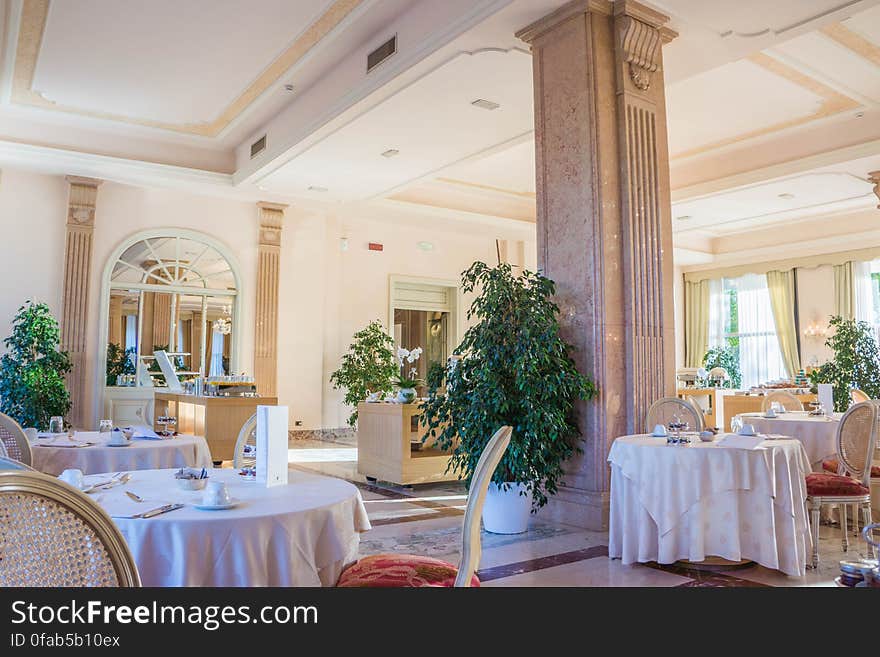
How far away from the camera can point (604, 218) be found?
5.10 m

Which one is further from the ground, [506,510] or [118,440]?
[118,440]

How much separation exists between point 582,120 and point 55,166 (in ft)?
25.2

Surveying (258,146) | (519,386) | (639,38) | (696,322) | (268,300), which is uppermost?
(258,146)

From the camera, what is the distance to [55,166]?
9.55 metres

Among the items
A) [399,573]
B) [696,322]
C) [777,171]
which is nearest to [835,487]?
[399,573]

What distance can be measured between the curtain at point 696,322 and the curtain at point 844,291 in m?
3.02

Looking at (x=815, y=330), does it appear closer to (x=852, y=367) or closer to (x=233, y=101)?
(x=852, y=367)

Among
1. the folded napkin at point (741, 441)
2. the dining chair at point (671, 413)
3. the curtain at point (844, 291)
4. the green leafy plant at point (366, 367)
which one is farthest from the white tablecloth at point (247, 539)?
the curtain at point (844, 291)

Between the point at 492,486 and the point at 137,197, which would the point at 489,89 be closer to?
the point at 492,486

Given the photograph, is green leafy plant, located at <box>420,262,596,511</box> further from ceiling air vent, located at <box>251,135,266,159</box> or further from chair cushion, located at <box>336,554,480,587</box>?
ceiling air vent, located at <box>251,135,266,159</box>

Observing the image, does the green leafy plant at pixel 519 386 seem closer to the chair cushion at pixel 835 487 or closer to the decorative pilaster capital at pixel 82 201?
the chair cushion at pixel 835 487

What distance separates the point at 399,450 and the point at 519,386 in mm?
2500

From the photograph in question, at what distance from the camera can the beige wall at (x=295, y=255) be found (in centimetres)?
980

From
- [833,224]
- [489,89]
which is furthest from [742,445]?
[833,224]
